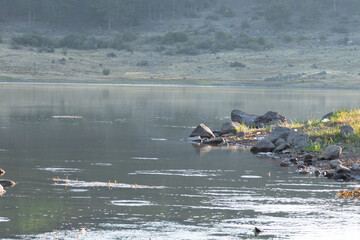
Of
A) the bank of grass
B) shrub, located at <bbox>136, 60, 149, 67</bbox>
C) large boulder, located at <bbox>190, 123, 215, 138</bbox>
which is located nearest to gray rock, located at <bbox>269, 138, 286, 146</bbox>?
the bank of grass

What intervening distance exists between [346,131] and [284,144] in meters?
1.60

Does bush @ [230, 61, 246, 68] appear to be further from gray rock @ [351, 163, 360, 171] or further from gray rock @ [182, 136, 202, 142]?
gray rock @ [351, 163, 360, 171]

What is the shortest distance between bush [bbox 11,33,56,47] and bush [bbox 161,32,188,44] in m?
12.5

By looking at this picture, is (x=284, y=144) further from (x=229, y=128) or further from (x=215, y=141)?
(x=229, y=128)

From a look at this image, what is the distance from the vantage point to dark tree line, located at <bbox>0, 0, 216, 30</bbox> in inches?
4163

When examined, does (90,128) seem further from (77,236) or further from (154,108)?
(77,236)

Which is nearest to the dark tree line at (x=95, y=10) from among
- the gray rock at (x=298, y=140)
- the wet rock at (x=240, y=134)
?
the wet rock at (x=240, y=134)

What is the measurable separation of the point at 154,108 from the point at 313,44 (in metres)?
52.8

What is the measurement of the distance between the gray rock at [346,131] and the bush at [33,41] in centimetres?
6691

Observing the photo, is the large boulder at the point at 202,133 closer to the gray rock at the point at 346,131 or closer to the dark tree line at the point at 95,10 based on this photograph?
the gray rock at the point at 346,131

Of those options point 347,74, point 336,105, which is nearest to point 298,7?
point 347,74

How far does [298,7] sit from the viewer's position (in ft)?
351

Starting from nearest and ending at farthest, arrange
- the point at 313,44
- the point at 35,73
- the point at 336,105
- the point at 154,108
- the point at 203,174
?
the point at 203,174
the point at 154,108
the point at 336,105
the point at 35,73
the point at 313,44

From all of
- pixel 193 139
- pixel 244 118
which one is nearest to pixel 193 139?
pixel 193 139
